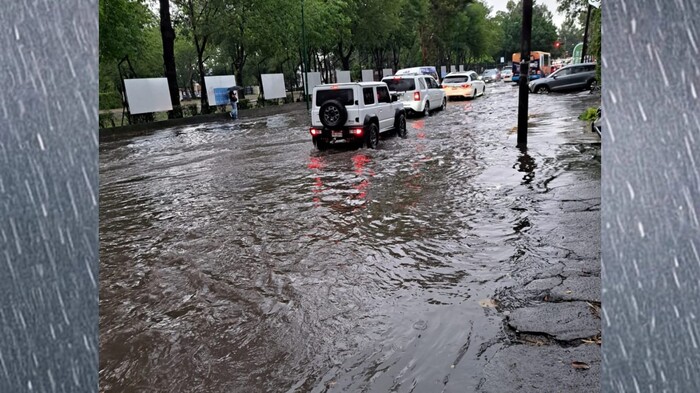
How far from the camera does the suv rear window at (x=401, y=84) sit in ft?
68.1

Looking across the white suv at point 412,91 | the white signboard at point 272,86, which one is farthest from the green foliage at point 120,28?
the white suv at point 412,91

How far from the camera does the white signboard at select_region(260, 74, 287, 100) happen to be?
32.6 metres

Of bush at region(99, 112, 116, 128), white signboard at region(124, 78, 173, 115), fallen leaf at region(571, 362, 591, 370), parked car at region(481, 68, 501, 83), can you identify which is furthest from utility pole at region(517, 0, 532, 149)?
parked car at region(481, 68, 501, 83)

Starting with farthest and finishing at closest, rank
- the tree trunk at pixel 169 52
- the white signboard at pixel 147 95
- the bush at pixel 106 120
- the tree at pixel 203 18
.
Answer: the tree at pixel 203 18 < the tree trunk at pixel 169 52 < the white signboard at pixel 147 95 < the bush at pixel 106 120

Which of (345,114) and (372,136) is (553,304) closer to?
(345,114)

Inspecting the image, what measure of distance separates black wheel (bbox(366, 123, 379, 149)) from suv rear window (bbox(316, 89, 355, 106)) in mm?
831

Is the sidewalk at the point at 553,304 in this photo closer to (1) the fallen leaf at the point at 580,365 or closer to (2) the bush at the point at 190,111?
(1) the fallen leaf at the point at 580,365

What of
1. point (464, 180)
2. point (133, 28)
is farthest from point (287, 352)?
point (133, 28)

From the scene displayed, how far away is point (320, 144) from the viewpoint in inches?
555

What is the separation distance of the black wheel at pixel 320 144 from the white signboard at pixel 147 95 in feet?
41.3

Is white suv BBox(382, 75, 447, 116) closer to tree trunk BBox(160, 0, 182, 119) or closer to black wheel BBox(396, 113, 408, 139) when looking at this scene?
black wheel BBox(396, 113, 408, 139)

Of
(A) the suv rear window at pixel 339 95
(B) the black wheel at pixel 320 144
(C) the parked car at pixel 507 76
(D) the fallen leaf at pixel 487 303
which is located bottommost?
(D) the fallen leaf at pixel 487 303

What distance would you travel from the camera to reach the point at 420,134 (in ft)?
53.7

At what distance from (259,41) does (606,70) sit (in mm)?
32097
